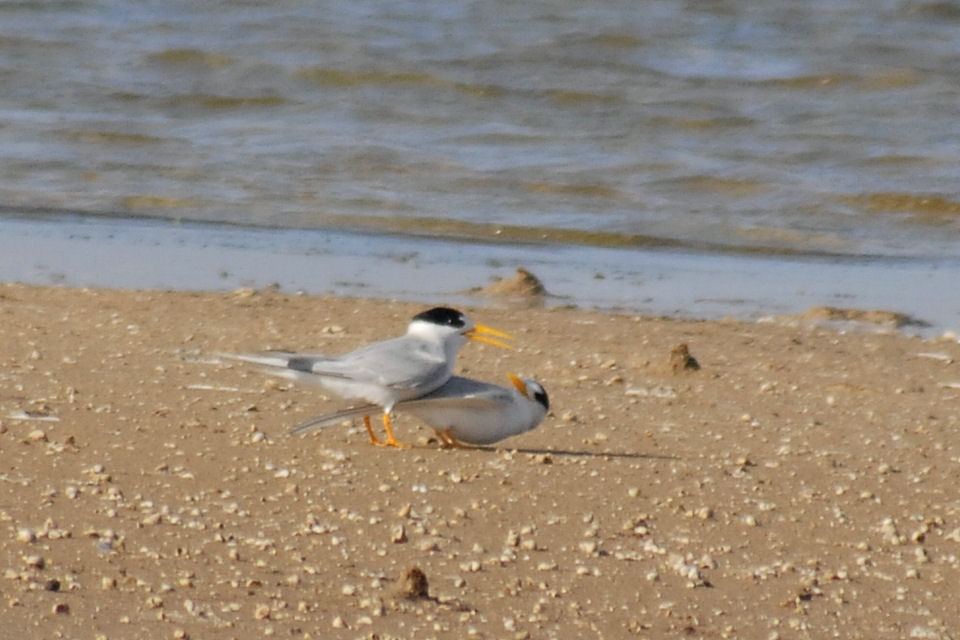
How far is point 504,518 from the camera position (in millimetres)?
5090

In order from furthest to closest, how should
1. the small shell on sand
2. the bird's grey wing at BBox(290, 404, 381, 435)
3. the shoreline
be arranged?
the shoreline → the small shell on sand → the bird's grey wing at BBox(290, 404, 381, 435)

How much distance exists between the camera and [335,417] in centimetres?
567

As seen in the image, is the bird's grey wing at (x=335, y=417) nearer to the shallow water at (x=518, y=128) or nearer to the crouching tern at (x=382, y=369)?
the crouching tern at (x=382, y=369)

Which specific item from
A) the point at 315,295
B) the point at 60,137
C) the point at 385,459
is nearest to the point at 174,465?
the point at 385,459

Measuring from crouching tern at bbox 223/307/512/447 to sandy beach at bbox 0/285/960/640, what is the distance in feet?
0.65

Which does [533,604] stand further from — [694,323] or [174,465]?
[694,323]

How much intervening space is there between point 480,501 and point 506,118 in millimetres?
10795

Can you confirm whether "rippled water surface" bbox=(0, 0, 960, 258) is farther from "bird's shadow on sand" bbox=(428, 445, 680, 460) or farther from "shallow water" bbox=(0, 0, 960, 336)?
"bird's shadow on sand" bbox=(428, 445, 680, 460)

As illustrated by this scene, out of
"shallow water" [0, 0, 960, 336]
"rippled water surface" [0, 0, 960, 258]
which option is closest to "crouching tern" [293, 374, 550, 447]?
"shallow water" [0, 0, 960, 336]

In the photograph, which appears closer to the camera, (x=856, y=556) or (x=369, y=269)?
(x=856, y=556)

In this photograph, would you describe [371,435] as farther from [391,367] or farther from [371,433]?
[391,367]

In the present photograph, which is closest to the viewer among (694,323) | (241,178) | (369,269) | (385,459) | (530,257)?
(385,459)

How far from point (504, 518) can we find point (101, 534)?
1.17 meters

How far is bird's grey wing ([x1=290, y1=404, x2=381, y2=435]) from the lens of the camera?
564 centimetres
